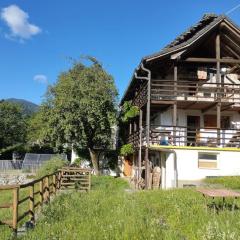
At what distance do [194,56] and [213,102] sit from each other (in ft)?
13.8

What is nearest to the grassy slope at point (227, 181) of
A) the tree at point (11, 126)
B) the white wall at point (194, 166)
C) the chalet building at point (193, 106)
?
the white wall at point (194, 166)

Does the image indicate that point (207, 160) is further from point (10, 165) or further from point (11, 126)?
point (11, 126)

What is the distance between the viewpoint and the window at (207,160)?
22.1 meters

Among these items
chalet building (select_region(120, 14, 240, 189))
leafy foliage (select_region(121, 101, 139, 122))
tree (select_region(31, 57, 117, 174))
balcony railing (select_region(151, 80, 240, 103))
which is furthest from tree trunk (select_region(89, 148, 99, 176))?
balcony railing (select_region(151, 80, 240, 103))

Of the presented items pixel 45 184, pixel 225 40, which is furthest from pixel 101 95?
pixel 45 184

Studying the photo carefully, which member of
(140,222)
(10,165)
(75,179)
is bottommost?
(140,222)

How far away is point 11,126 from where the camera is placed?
66938mm

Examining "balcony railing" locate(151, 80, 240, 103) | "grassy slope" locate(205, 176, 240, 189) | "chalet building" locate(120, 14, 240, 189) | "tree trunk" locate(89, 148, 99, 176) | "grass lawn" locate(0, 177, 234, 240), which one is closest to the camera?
"grass lawn" locate(0, 177, 234, 240)

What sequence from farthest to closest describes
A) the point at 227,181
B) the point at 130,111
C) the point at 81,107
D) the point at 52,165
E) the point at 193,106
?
the point at 81,107 → the point at 130,111 → the point at 52,165 → the point at 193,106 → the point at 227,181

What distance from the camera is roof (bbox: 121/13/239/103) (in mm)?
23953

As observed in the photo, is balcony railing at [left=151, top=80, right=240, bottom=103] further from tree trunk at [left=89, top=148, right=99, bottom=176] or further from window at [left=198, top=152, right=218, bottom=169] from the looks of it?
tree trunk at [left=89, top=148, right=99, bottom=176]

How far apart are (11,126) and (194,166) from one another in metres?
49.8

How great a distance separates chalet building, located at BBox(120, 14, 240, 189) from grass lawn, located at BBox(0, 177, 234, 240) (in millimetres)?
9325

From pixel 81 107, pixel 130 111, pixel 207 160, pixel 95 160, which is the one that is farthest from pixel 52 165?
pixel 207 160
